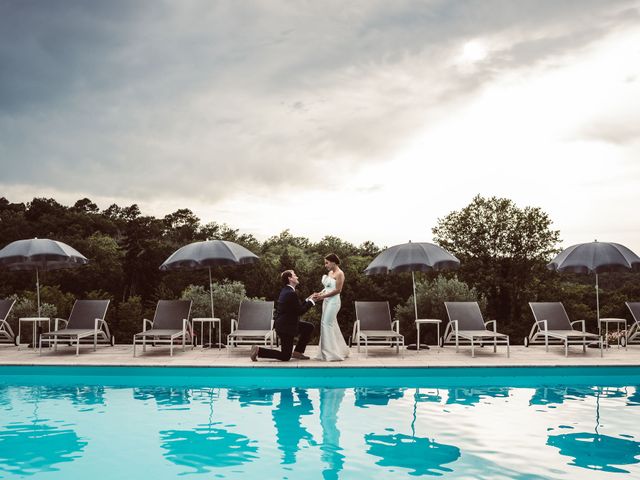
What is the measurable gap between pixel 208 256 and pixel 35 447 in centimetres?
531

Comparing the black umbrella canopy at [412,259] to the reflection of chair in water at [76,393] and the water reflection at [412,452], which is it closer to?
the reflection of chair in water at [76,393]

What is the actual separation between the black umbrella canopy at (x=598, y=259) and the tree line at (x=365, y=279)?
10.7ft

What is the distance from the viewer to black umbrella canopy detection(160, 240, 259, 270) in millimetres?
10102

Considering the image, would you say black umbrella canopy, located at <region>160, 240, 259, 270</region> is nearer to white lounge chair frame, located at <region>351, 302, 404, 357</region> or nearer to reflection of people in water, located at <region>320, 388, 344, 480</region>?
white lounge chair frame, located at <region>351, 302, 404, 357</region>

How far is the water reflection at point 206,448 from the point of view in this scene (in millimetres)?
4652

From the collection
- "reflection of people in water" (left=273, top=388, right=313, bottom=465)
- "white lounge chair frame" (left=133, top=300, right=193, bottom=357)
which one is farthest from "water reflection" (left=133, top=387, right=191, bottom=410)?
"white lounge chair frame" (left=133, top=300, right=193, bottom=357)

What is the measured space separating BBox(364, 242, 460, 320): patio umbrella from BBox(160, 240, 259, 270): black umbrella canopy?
7.19ft

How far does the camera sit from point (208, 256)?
1009cm

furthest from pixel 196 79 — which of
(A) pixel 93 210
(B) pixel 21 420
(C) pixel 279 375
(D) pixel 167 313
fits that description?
(A) pixel 93 210

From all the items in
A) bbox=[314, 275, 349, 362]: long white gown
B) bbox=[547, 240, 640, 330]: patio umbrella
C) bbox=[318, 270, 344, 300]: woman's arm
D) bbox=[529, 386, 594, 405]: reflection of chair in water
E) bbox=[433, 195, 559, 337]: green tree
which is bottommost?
bbox=[529, 386, 594, 405]: reflection of chair in water

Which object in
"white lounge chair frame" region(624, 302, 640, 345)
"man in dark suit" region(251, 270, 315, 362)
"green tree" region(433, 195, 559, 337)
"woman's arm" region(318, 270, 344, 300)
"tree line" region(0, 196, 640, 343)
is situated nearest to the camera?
"man in dark suit" region(251, 270, 315, 362)

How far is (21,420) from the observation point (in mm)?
5992

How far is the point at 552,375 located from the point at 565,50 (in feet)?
26.6

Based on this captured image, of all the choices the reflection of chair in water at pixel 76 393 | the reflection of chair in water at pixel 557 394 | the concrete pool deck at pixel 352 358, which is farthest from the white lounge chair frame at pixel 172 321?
the reflection of chair in water at pixel 557 394
